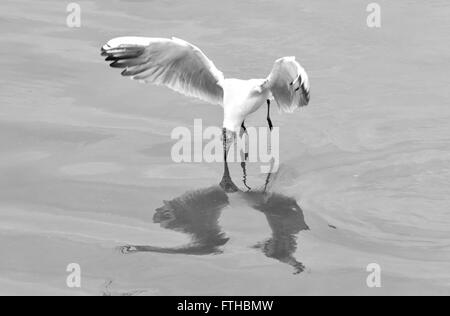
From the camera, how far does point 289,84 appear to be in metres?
9.47

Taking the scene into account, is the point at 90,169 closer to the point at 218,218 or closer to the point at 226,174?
the point at 226,174

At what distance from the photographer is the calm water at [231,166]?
7.94 metres

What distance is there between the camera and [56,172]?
9.48m

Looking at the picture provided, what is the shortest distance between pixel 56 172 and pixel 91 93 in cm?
181

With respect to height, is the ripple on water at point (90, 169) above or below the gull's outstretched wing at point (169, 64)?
below

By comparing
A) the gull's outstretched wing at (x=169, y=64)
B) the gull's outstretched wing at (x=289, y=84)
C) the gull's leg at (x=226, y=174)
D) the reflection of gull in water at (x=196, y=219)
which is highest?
the gull's outstretched wing at (x=169, y=64)

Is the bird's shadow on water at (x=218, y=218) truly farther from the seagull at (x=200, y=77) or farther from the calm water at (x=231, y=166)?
the seagull at (x=200, y=77)

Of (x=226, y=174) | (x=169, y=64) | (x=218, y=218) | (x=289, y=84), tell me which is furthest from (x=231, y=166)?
(x=169, y=64)

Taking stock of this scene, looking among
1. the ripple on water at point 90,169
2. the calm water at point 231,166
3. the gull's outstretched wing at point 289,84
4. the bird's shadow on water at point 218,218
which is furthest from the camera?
the ripple on water at point 90,169

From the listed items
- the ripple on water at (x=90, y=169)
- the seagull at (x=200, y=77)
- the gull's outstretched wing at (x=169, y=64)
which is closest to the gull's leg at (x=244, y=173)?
the seagull at (x=200, y=77)

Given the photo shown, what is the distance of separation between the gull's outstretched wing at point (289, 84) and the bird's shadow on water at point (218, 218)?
790 millimetres

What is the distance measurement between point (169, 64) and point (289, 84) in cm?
126

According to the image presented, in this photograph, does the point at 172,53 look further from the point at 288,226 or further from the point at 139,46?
the point at 288,226

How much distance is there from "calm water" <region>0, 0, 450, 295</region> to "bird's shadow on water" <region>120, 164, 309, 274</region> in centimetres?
2
